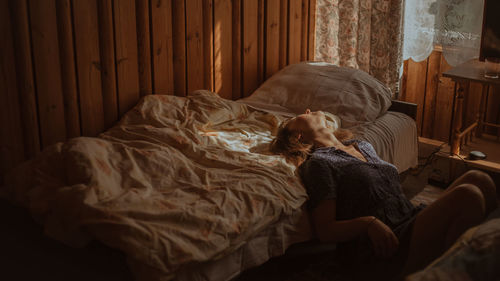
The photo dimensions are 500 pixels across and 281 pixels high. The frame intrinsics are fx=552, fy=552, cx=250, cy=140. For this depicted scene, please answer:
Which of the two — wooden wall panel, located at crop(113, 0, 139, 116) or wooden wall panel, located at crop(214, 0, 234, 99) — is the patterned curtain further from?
wooden wall panel, located at crop(113, 0, 139, 116)

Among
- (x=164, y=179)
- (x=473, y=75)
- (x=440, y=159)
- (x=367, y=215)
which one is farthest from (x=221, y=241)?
(x=440, y=159)

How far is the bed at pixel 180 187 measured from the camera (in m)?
1.69

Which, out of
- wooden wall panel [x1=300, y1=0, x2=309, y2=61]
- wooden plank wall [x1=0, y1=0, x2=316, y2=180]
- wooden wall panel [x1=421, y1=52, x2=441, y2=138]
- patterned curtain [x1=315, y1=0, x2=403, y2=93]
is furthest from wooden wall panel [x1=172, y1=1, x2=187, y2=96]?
wooden wall panel [x1=421, y1=52, x2=441, y2=138]

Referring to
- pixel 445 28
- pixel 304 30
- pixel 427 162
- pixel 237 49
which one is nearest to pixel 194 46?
pixel 237 49

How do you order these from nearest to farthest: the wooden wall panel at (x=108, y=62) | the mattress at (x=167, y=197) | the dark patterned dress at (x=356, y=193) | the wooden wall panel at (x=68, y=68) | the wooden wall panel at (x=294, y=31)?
the mattress at (x=167, y=197) → the dark patterned dress at (x=356, y=193) → the wooden wall panel at (x=68, y=68) → the wooden wall panel at (x=108, y=62) → the wooden wall panel at (x=294, y=31)

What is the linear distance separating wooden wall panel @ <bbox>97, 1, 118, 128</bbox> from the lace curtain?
1.87 m

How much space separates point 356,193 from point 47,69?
142 centimetres

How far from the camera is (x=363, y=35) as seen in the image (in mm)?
3609

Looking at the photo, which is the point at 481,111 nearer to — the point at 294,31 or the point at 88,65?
the point at 294,31

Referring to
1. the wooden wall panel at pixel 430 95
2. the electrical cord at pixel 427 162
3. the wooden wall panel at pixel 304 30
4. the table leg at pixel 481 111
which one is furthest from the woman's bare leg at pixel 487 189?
the wooden wall panel at pixel 304 30

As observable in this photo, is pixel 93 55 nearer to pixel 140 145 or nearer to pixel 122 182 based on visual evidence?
pixel 140 145

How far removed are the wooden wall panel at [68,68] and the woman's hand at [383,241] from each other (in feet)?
4.73

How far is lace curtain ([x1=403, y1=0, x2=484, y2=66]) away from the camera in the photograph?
3.21m

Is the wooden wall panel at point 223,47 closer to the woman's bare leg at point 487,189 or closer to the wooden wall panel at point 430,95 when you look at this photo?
the wooden wall panel at point 430,95
